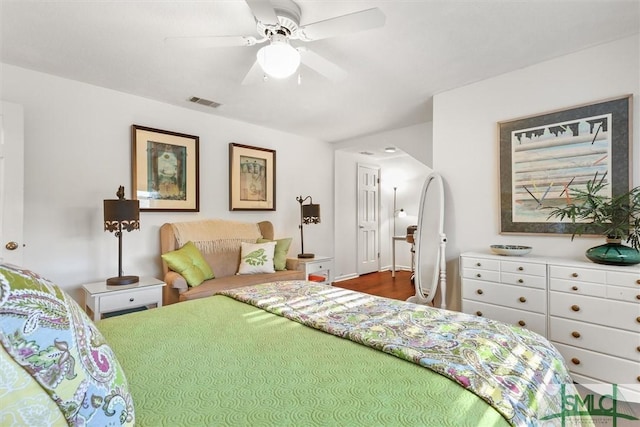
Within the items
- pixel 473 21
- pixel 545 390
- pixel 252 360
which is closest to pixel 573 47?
pixel 473 21

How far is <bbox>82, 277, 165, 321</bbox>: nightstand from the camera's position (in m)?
2.40

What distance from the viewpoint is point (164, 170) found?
10.9 feet

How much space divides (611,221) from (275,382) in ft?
7.90

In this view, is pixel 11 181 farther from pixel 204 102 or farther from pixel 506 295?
pixel 506 295

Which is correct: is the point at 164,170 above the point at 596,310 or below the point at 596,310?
above

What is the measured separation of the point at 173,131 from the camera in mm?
3443

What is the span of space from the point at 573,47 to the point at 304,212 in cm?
307

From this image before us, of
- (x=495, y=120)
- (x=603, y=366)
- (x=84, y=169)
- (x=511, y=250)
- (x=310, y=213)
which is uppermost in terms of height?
(x=495, y=120)

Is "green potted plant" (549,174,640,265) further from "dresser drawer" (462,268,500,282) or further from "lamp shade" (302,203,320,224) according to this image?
"lamp shade" (302,203,320,224)

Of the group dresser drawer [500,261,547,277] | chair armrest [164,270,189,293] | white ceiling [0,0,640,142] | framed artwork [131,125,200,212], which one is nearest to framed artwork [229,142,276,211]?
framed artwork [131,125,200,212]

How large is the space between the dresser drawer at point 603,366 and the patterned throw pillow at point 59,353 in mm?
2594

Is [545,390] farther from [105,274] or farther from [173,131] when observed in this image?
[173,131]

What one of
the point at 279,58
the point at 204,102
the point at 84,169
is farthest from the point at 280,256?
the point at 279,58

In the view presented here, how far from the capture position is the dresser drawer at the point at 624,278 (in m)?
1.88
